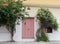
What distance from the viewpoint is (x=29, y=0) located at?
869 inches

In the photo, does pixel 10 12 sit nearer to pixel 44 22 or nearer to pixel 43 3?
pixel 44 22

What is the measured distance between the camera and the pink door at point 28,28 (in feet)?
72.5

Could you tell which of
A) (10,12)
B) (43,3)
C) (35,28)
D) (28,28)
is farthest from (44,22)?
(10,12)

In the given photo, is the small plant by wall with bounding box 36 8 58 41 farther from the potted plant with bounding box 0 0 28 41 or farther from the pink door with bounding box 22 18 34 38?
the potted plant with bounding box 0 0 28 41

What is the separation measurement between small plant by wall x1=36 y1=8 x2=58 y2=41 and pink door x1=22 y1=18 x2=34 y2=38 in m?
0.66

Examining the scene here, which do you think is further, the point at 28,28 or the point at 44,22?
the point at 28,28

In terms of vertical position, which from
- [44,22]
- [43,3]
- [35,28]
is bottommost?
[35,28]

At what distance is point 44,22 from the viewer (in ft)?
70.5

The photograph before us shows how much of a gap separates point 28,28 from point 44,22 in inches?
70.8

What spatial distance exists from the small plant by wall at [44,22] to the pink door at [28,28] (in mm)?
659

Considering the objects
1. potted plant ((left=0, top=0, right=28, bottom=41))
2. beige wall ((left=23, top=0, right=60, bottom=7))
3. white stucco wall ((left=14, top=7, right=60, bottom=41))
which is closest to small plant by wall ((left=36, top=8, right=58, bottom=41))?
white stucco wall ((left=14, top=7, right=60, bottom=41))

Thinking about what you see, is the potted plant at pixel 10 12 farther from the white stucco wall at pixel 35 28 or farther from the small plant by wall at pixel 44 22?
the small plant by wall at pixel 44 22

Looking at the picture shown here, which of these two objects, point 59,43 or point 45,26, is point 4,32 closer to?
point 45,26

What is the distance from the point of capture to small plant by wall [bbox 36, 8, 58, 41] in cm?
2120
